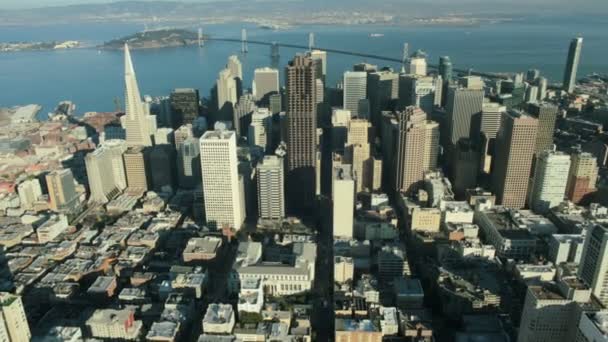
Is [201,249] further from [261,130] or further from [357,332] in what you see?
[261,130]

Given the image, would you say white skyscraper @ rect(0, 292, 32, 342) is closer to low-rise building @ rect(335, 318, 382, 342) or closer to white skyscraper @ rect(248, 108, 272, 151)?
low-rise building @ rect(335, 318, 382, 342)

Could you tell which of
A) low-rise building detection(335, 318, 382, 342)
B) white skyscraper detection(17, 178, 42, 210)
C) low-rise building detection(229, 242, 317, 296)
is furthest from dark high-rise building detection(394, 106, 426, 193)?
white skyscraper detection(17, 178, 42, 210)

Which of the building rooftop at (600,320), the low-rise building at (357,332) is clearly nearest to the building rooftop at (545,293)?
the building rooftop at (600,320)

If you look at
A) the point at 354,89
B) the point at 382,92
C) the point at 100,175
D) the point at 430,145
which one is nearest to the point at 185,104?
the point at 100,175

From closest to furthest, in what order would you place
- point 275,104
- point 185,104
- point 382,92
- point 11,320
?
point 11,320 < point 382,92 < point 275,104 < point 185,104

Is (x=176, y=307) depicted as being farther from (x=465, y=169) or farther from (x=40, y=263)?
(x=465, y=169)
